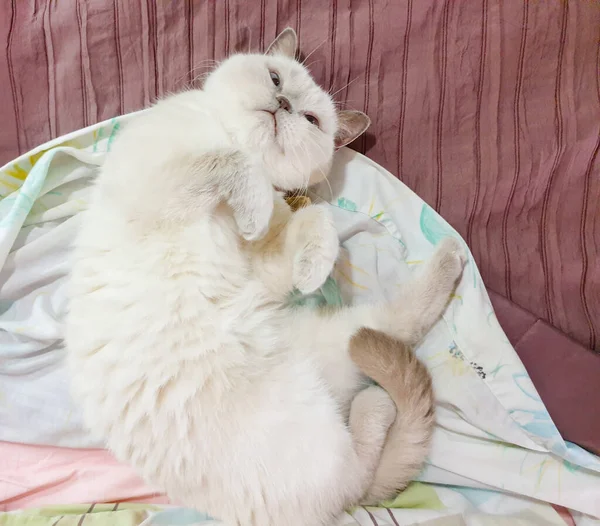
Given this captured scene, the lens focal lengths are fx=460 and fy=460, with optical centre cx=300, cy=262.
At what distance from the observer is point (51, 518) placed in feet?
3.33

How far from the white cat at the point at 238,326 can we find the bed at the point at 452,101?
13 cm

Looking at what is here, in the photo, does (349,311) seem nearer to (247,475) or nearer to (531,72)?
(247,475)

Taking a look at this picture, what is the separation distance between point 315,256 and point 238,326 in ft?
0.76

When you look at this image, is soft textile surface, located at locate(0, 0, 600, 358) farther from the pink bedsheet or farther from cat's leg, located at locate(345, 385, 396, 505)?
the pink bedsheet

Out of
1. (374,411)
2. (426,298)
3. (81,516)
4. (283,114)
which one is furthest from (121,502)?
(283,114)

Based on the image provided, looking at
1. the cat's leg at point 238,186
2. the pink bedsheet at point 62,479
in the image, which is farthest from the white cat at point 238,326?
the pink bedsheet at point 62,479

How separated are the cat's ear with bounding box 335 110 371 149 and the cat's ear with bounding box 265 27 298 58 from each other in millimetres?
208

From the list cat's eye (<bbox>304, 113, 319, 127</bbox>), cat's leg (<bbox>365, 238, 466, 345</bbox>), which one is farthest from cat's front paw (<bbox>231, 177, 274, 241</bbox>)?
cat's leg (<bbox>365, 238, 466, 345</bbox>)

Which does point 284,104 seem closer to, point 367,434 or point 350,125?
point 350,125

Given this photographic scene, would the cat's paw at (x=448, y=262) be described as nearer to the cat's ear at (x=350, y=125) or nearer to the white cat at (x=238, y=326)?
the white cat at (x=238, y=326)

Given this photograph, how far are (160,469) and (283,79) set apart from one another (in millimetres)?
903

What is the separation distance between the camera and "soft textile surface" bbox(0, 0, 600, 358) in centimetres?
105

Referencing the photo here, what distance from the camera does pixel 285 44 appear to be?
118cm

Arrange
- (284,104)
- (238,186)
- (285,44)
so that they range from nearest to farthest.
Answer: (238,186) < (284,104) < (285,44)
